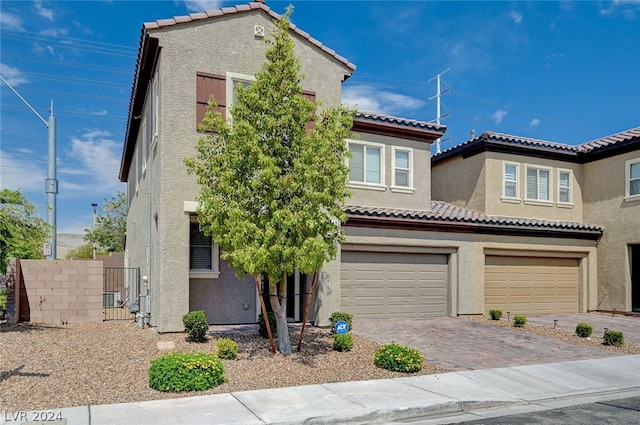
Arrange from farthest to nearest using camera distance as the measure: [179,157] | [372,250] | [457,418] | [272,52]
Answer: [372,250]
[179,157]
[272,52]
[457,418]

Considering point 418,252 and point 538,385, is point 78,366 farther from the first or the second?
point 418,252

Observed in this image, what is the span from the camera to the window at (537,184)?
68.2 feet

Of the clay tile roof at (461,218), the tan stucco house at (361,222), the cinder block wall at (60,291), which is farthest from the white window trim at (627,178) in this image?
the cinder block wall at (60,291)

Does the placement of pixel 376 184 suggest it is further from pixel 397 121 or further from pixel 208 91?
pixel 208 91

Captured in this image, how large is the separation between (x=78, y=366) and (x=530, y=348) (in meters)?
10.5

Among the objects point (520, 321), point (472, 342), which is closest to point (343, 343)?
point (472, 342)

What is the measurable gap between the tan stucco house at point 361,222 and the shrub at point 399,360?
366cm

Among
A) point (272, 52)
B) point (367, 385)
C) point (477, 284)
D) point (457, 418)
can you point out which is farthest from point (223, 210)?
point (477, 284)

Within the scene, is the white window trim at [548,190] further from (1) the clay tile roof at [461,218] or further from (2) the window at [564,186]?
(1) the clay tile roof at [461,218]

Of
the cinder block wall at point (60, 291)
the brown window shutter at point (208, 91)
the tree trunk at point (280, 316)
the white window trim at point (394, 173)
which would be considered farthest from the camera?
the white window trim at point (394, 173)

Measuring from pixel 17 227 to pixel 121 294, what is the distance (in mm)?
13501

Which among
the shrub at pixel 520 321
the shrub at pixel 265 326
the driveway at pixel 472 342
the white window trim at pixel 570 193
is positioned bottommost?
the driveway at pixel 472 342

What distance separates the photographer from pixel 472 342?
13.9 meters

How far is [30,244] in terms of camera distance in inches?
540
